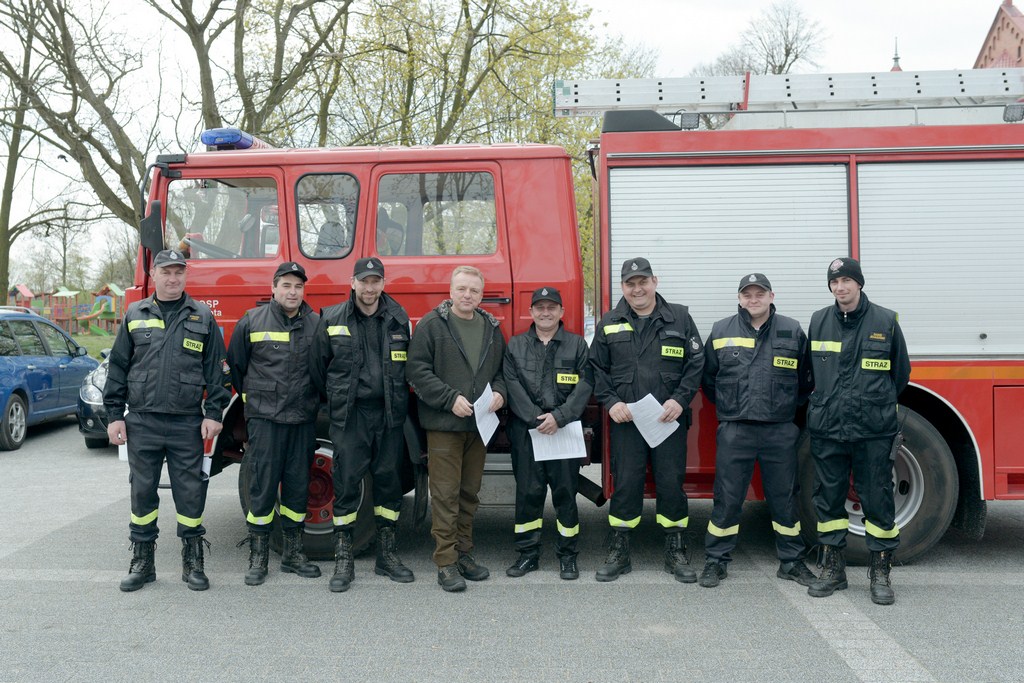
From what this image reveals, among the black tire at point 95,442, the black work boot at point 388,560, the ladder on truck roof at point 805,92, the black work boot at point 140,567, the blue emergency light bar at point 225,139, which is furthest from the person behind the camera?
the black tire at point 95,442

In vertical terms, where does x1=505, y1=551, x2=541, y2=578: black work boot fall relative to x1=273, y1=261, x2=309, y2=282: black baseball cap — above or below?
below

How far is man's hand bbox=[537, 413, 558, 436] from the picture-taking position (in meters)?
4.74

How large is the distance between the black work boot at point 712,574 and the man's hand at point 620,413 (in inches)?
38.1

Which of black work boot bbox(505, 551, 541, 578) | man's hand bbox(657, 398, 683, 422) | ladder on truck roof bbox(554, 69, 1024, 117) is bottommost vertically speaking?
black work boot bbox(505, 551, 541, 578)

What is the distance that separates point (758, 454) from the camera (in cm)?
476

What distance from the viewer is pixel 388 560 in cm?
499

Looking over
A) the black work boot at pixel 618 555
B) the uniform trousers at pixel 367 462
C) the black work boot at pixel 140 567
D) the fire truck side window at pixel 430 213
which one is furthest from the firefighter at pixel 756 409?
the black work boot at pixel 140 567

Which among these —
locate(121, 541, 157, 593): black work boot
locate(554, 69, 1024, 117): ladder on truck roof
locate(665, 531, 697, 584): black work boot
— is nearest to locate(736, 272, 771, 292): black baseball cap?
locate(554, 69, 1024, 117): ladder on truck roof

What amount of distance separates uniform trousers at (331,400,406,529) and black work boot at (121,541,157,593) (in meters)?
1.08

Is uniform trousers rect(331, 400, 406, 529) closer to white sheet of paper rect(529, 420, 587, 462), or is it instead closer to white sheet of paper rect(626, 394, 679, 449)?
white sheet of paper rect(529, 420, 587, 462)

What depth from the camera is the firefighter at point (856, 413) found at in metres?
4.55

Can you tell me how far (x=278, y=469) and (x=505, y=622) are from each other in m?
1.63

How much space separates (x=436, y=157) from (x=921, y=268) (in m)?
2.93

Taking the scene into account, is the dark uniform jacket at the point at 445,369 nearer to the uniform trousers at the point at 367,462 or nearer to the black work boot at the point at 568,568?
the uniform trousers at the point at 367,462
